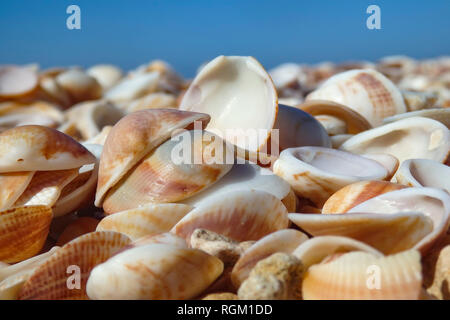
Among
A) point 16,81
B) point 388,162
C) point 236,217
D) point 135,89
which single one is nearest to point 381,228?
point 236,217

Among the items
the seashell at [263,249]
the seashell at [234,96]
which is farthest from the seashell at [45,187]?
the seashell at [263,249]

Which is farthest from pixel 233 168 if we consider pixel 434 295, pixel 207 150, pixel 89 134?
pixel 89 134

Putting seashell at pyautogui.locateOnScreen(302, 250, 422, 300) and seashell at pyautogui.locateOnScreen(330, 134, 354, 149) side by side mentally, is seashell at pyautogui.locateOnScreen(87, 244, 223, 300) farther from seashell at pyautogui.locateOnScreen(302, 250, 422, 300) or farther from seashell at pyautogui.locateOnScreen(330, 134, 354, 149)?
seashell at pyautogui.locateOnScreen(330, 134, 354, 149)

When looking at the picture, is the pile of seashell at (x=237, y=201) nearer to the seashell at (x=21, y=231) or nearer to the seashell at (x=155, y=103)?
the seashell at (x=21, y=231)

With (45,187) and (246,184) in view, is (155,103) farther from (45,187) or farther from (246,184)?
(246,184)

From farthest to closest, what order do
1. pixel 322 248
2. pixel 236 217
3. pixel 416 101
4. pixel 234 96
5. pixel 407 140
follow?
pixel 416 101 < pixel 234 96 < pixel 407 140 < pixel 236 217 < pixel 322 248

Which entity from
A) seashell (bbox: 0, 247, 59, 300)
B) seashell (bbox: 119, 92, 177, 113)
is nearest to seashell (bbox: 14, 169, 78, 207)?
seashell (bbox: 0, 247, 59, 300)
